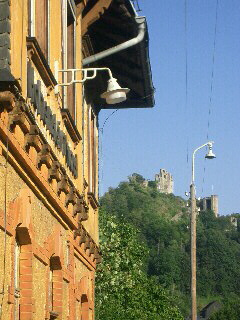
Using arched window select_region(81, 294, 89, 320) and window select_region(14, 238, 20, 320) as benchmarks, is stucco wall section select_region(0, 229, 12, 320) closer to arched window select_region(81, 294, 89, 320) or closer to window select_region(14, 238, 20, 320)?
window select_region(14, 238, 20, 320)

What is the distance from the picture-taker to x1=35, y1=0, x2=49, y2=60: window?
1107 cm

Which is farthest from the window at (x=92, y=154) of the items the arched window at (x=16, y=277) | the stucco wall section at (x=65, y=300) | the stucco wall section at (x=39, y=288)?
the arched window at (x=16, y=277)

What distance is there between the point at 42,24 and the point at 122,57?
6265 mm

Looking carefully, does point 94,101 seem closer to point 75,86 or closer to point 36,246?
point 75,86

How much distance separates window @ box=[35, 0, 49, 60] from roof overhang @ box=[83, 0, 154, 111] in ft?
12.8

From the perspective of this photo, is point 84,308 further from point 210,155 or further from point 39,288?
point 210,155

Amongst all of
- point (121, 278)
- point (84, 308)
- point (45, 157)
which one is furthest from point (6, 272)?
point (121, 278)

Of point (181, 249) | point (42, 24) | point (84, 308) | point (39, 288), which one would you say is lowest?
point (39, 288)

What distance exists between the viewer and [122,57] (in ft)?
58.1

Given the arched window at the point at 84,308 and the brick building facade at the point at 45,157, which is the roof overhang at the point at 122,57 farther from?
the arched window at the point at 84,308

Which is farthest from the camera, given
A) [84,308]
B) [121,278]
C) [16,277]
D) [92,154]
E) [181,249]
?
[181,249]

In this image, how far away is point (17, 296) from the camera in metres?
10.3

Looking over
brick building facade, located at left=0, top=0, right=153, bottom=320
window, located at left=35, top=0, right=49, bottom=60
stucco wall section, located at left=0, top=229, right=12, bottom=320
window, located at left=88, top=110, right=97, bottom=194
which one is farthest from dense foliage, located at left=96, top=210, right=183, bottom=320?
stucco wall section, located at left=0, top=229, right=12, bottom=320

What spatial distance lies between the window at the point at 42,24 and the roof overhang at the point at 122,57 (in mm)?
3901
